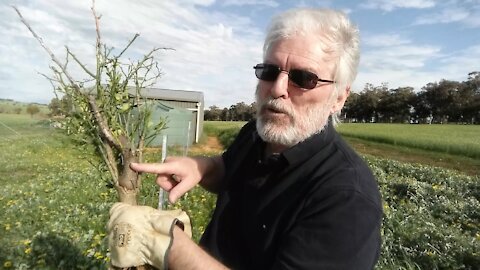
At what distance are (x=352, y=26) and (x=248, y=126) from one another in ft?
3.69

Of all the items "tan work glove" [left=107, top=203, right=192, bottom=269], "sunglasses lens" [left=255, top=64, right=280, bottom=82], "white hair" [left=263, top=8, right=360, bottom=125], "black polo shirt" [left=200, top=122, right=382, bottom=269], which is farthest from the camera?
"sunglasses lens" [left=255, top=64, right=280, bottom=82]

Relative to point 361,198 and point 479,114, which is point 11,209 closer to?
point 361,198

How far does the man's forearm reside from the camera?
1836 mm

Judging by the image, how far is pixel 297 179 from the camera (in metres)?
2.06

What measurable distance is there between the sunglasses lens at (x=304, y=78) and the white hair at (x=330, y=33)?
14 centimetres

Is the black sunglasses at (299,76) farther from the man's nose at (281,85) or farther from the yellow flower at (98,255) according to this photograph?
the yellow flower at (98,255)

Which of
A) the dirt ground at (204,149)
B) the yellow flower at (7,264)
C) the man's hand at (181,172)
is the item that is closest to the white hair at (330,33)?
the man's hand at (181,172)

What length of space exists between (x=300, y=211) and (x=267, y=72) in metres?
0.83

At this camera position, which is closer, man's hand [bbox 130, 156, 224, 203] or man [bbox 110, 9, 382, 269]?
man [bbox 110, 9, 382, 269]

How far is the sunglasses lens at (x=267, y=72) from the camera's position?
7.34 ft

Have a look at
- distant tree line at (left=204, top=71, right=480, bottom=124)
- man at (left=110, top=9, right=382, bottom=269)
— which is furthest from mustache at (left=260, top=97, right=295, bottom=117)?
distant tree line at (left=204, top=71, right=480, bottom=124)

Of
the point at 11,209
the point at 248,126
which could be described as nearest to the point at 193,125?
the point at 11,209

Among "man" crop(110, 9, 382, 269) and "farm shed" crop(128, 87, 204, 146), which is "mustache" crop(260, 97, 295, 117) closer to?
"man" crop(110, 9, 382, 269)

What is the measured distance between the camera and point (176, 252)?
1.89 m
